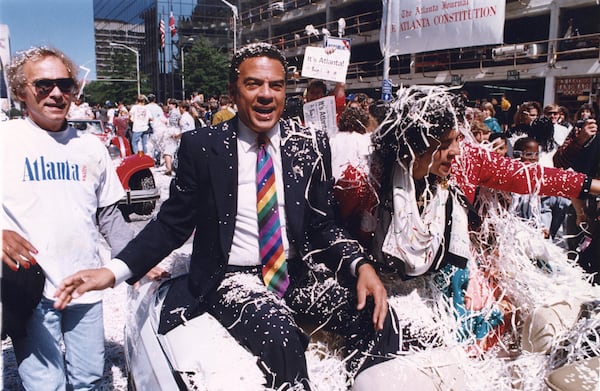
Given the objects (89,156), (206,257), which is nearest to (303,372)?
(206,257)

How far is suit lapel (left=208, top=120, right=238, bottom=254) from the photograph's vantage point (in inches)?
88.8

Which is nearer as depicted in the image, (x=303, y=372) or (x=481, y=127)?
(x=303, y=372)

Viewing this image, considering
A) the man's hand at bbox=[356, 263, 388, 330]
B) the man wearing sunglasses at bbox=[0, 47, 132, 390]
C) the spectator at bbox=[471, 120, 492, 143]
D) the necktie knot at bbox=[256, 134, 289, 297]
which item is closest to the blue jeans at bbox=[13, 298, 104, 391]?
the man wearing sunglasses at bbox=[0, 47, 132, 390]

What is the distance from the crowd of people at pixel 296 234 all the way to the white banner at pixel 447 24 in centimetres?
912

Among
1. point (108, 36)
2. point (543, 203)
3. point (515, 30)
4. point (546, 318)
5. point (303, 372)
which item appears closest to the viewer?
point (303, 372)

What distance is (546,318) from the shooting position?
213 centimetres

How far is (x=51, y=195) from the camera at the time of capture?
2287 millimetres

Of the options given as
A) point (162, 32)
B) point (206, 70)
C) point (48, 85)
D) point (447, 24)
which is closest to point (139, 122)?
point (447, 24)

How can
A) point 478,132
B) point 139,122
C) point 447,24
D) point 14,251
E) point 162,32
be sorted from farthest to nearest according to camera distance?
point 162,32 < point 139,122 < point 447,24 < point 478,132 < point 14,251

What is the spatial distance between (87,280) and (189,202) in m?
0.57

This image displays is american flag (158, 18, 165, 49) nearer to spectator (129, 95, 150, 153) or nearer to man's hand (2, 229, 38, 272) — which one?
spectator (129, 95, 150, 153)

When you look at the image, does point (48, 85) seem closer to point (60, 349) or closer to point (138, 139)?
point (60, 349)

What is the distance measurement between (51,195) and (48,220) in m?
0.12

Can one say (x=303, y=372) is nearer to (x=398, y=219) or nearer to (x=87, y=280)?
(x=398, y=219)
